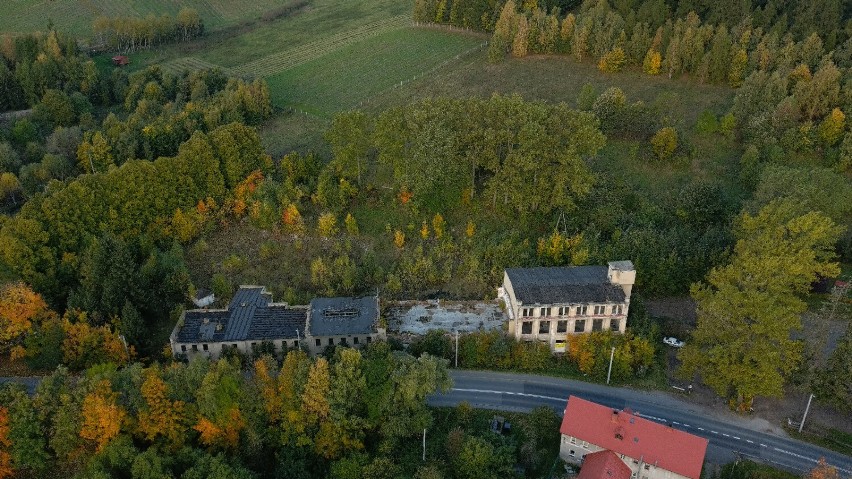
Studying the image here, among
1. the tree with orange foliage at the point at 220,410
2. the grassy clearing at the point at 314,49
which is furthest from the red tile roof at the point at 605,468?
the grassy clearing at the point at 314,49

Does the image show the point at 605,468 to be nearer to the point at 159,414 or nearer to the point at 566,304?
the point at 566,304

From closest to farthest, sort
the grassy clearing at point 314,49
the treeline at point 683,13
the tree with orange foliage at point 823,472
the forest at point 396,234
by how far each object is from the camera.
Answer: the tree with orange foliage at point 823,472, the forest at point 396,234, the treeline at point 683,13, the grassy clearing at point 314,49

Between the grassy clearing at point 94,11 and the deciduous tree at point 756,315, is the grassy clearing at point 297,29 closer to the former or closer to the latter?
the grassy clearing at point 94,11

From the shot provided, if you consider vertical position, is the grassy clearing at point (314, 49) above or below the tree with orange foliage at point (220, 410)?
above

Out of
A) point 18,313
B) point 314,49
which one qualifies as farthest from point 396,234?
point 314,49

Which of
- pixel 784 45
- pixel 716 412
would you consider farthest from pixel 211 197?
pixel 784 45

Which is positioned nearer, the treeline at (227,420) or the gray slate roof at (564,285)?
the treeline at (227,420)
